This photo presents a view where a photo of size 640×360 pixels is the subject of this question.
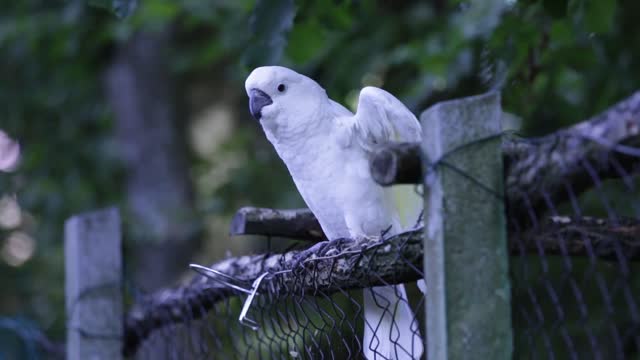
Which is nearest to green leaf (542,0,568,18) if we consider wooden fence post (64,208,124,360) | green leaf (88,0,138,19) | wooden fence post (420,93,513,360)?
green leaf (88,0,138,19)

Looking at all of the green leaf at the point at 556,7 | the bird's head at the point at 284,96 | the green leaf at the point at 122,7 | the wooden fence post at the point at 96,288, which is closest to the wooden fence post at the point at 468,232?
the bird's head at the point at 284,96

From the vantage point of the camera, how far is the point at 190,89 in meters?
8.07

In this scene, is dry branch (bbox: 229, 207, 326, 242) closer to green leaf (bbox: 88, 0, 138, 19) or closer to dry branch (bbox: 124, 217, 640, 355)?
dry branch (bbox: 124, 217, 640, 355)

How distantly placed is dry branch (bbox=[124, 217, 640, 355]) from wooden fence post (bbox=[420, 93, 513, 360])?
59mm

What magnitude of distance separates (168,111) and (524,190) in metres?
5.09

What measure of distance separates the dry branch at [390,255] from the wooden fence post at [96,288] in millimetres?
792

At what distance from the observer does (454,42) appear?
3.67m

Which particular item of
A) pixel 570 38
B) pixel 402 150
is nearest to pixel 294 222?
pixel 402 150

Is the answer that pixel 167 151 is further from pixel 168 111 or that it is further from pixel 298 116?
pixel 298 116

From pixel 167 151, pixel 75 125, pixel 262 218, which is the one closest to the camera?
pixel 262 218

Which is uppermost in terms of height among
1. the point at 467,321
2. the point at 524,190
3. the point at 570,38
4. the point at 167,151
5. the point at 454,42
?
the point at 167,151

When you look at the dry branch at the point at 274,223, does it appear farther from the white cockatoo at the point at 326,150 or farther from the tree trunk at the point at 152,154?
the tree trunk at the point at 152,154

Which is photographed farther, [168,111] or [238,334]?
[168,111]

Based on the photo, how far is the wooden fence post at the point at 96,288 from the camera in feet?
9.70
